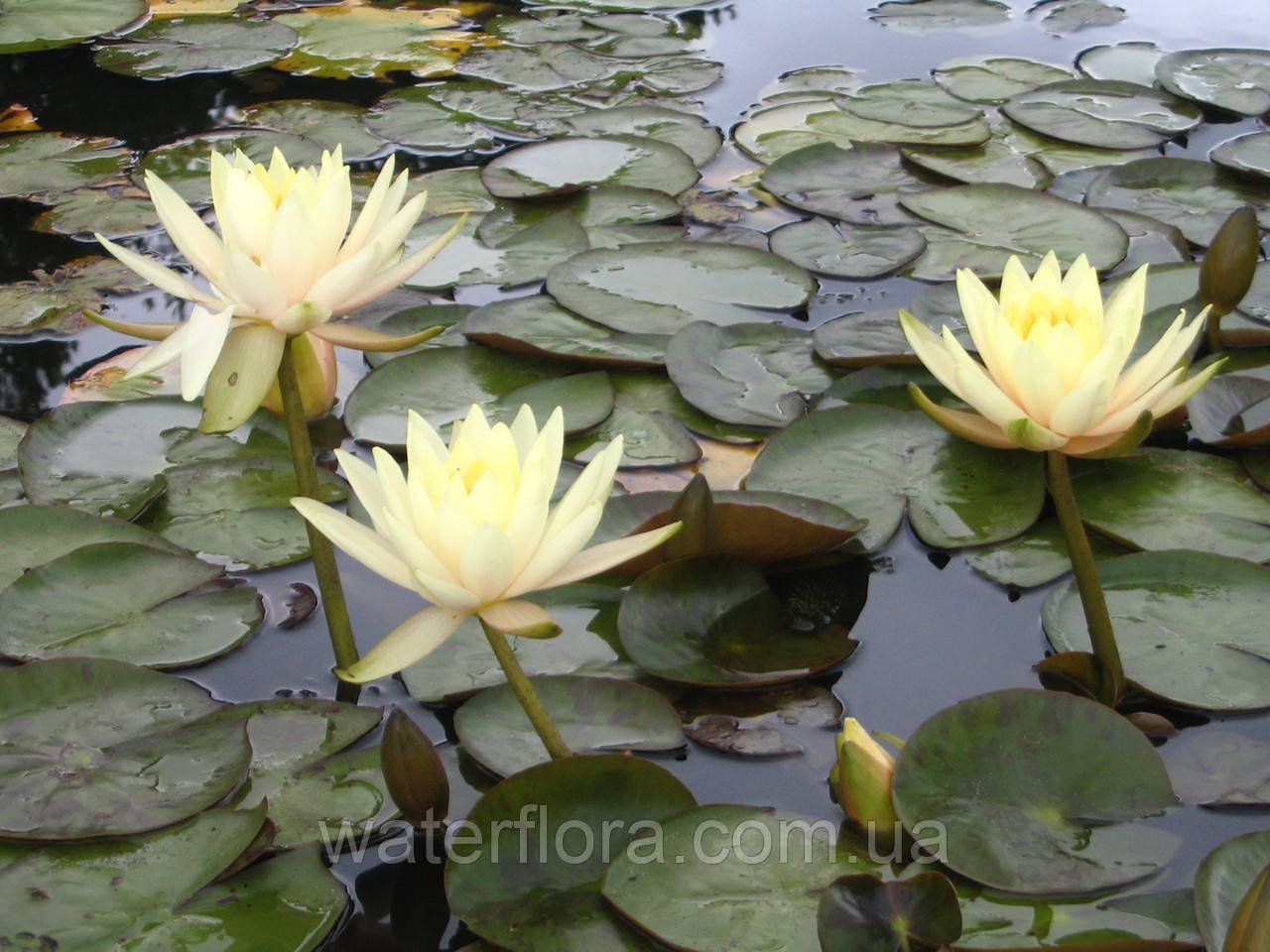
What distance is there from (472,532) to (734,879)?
22.2 inches

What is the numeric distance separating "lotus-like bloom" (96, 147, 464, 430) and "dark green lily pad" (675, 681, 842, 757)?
2.31 feet

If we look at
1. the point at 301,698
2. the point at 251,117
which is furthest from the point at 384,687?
the point at 251,117

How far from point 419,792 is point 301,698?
0.38m

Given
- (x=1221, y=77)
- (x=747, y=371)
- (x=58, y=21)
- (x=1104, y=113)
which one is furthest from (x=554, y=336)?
(x=58, y=21)

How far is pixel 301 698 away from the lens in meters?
1.80

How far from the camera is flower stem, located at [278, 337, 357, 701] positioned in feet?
5.52

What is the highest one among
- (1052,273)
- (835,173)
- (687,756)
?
(1052,273)

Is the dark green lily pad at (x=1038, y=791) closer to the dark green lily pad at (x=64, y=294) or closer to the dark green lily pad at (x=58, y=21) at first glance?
the dark green lily pad at (x=64, y=294)

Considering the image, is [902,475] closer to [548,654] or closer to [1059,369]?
[1059,369]

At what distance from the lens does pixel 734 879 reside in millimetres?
1470

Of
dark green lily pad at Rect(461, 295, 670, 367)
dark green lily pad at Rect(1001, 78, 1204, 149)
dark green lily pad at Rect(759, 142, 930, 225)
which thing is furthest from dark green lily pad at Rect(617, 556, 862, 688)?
dark green lily pad at Rect(1001, 78, 1204, 149)

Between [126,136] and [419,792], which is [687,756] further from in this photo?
[126,136]

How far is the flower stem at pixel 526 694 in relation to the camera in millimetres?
1438

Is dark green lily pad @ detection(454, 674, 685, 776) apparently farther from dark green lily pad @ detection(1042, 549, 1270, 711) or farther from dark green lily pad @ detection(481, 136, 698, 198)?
dark green lily pad @ detection(481, 136, 698, 198)
